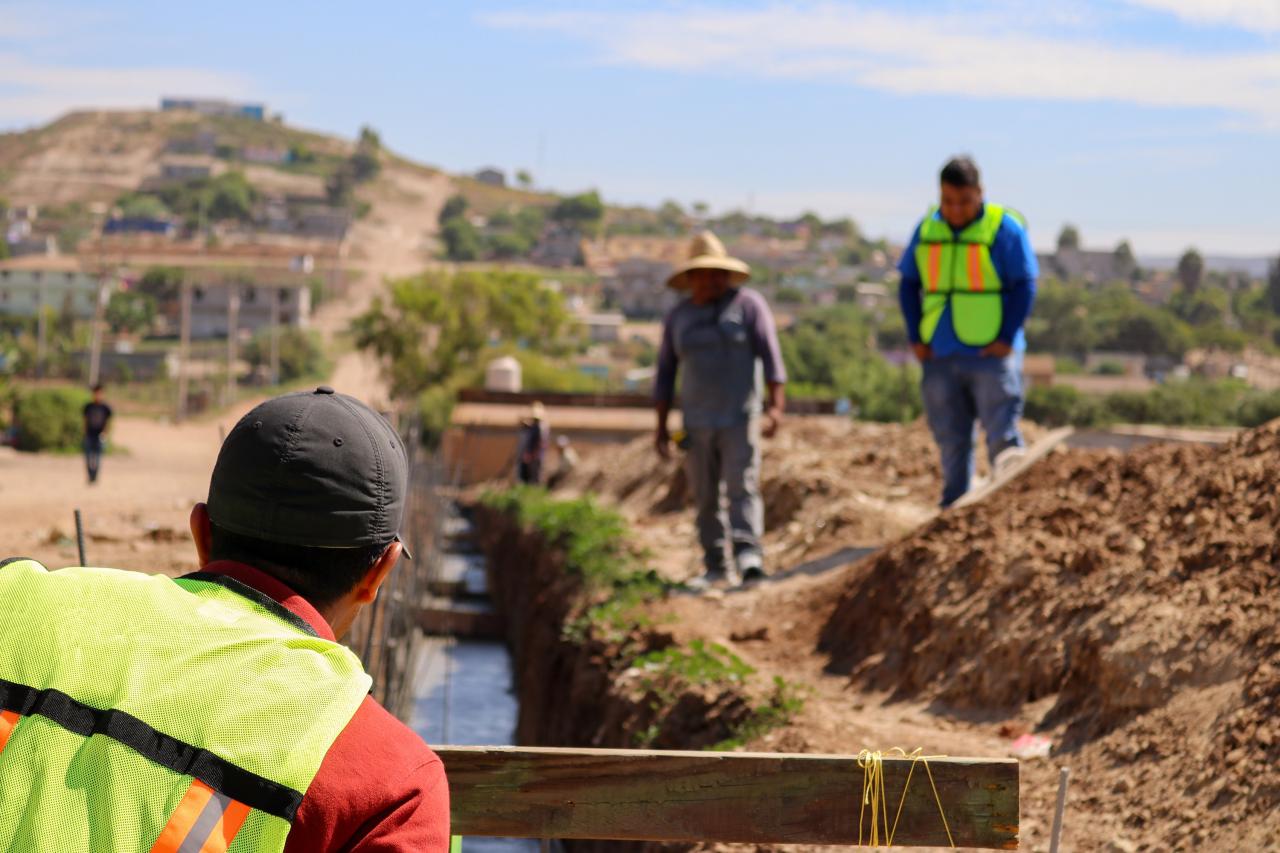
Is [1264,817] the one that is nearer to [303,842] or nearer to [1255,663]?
[1255,663]

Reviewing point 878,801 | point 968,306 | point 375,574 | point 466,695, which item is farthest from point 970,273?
point 466,695

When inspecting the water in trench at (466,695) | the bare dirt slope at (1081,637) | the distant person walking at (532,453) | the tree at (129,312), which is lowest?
the tree at (129,312)

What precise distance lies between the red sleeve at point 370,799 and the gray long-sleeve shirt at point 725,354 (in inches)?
292

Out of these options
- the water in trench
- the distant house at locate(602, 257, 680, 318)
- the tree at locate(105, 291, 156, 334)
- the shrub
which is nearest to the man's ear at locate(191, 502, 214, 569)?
the water in trench

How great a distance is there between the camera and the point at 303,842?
1.77m

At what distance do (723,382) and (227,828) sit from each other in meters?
7.64

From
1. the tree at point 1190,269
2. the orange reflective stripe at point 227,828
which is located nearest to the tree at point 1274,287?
the tree at point 1190,269

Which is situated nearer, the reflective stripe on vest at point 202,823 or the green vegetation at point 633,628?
the reflective stripe on vest at point 202,823

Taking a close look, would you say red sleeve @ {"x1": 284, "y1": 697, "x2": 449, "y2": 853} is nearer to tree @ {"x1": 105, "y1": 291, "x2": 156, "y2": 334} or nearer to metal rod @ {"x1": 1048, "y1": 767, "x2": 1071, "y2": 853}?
metal rod @ {"x1": 1048, "y1": 767, "x2": 1071, "y2": 853}

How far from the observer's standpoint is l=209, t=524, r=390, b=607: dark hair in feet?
6.61

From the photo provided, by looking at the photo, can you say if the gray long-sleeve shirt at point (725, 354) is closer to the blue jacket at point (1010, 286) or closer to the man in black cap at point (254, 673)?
the blue jacket at point (1010, 286)

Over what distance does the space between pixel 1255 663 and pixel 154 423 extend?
193ft

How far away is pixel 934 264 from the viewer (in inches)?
349

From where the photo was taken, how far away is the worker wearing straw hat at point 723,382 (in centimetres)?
927
